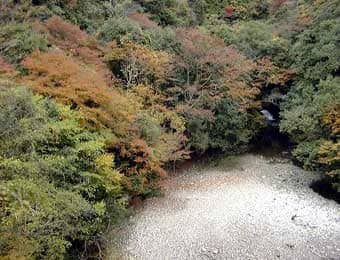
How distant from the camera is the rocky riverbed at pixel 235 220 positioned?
14133mm

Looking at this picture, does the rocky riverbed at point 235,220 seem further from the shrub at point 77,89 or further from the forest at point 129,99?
the shrub at point 77,89

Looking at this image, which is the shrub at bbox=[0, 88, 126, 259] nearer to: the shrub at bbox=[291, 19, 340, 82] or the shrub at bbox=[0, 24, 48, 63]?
the shrub at bbox=[0, 24, 48, 63]

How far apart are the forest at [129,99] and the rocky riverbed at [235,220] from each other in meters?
1.28

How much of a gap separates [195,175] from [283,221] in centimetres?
626

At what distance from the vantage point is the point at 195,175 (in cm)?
2134

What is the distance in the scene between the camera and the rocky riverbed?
46.4ft

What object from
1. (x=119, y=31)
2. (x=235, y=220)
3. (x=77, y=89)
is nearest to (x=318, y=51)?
(x=119, y=31)

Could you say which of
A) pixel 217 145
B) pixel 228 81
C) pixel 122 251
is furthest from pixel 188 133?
pixel 122 251

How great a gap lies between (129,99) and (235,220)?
24.4ft

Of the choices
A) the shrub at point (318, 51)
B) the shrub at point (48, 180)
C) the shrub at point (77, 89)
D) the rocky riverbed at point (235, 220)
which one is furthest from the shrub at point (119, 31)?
the shrub at point (318, 51)

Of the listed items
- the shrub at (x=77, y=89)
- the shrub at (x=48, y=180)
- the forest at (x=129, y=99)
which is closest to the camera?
the shrub at (x=48, y=180)

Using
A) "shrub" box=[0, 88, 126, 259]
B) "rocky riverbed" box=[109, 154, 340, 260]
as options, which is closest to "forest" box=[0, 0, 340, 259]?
"shrub" box=[0, 88, 126, 259]

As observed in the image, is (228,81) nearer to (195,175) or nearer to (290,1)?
(195,175)

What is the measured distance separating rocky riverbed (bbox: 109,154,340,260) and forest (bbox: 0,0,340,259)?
128 centimetres
